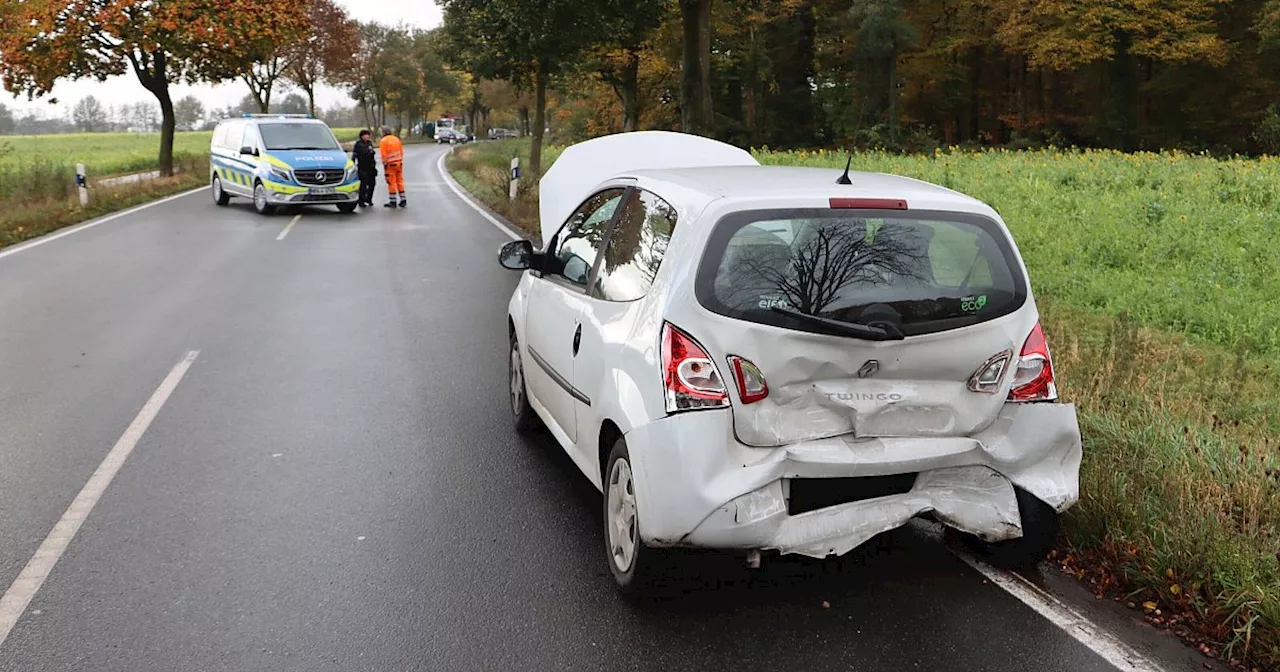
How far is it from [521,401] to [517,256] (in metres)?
1.01

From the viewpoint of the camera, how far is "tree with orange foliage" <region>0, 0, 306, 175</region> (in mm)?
28141

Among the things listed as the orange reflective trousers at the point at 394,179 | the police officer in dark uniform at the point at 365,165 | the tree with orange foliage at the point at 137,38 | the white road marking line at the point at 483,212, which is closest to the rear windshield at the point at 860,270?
the white road marking line at the point at 483,212

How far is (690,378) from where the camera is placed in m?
3.94

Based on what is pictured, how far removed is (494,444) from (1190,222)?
38.1 ft

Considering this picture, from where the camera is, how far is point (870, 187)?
4418 millimetres

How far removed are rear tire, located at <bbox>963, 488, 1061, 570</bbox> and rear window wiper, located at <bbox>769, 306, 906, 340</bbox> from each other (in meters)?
0.88

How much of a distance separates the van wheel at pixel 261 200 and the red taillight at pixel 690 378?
64.3 ft

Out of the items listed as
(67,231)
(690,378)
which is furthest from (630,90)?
(690,378)

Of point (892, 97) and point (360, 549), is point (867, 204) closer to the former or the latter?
point (360, 549)

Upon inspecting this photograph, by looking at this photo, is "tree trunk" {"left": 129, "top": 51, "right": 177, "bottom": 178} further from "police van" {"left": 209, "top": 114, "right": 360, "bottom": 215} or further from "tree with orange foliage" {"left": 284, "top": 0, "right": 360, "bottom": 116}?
"tree with orange foliage" {"left": 284, "top": 0, "right": 360, "bottom": 116}

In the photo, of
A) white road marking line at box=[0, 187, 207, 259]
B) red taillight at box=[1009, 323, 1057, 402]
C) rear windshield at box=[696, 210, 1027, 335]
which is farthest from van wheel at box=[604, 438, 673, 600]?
white road marking line at box=[0, 187, 207, 259]

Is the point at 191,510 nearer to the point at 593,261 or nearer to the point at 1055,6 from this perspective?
the point at 593,261

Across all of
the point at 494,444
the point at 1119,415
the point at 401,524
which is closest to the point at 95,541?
the point at 401,524

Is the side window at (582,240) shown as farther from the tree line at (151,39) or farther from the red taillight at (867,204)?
the tree line at (151,39)
